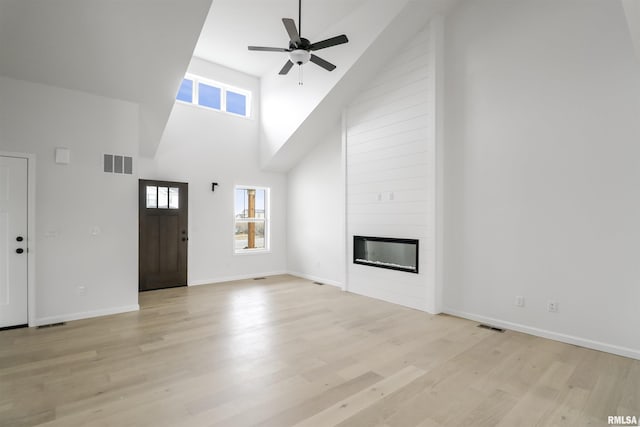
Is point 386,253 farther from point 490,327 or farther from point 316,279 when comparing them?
point 316,279

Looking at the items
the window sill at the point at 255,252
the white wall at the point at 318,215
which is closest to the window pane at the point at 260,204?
the white wall at the point at 318,215

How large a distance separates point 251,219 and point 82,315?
3.66 m

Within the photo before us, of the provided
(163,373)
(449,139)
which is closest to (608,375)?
(449,139)

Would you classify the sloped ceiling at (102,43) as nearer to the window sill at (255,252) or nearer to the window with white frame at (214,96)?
the window with white frame at (214,96)

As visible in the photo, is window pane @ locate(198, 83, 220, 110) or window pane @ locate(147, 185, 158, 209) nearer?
window pane @ locate(147, 185, 158, 209)

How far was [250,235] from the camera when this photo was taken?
7.43 metres

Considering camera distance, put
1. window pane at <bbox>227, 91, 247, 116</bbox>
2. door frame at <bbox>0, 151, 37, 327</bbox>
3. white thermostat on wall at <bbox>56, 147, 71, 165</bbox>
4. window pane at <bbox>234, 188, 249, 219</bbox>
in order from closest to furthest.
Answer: door frame at <bbox>0, 151, 37, 327</bbox>
white thermostat on wall at <bbox>56, 147, 71, 165</bbox>
window pane at <bbox>227, 91, 247, 116</bbox>
window pane at <bbox>234, 188, 249, 219</bbox>

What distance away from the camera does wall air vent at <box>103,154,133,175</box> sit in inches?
174

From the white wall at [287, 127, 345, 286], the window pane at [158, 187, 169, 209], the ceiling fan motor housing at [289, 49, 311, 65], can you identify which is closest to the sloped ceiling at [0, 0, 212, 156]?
the ceiling fan motor housing at [289, 49, 311, 65]

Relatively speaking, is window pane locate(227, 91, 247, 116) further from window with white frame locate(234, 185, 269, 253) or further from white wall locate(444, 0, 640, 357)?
white wall locate(444, 0, 640, 357)

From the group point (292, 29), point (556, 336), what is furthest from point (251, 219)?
point (556, 336)

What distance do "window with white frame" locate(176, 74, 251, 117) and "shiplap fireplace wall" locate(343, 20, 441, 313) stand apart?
2.61 m

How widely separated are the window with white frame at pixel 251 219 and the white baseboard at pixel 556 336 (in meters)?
4.49

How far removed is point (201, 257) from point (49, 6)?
4.50 meters
